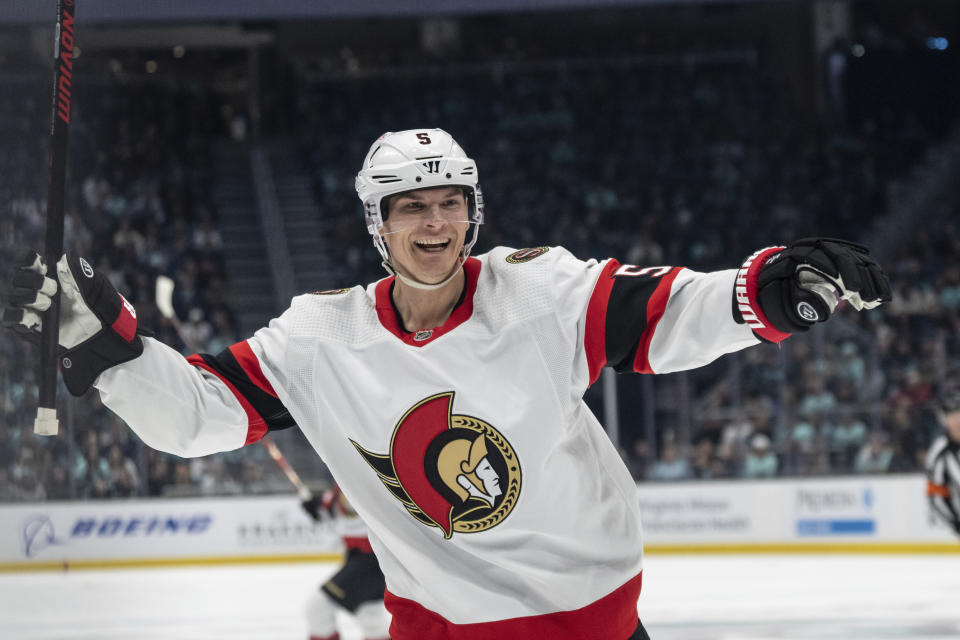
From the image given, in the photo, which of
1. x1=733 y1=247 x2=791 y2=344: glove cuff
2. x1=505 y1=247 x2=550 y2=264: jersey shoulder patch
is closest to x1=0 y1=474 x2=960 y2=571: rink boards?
x1=505 y1=247 x2=550 y2=264: jersey shoulder patch

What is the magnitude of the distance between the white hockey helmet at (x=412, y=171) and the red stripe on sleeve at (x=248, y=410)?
38 centimetres

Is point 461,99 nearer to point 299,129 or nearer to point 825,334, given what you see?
point 299,129

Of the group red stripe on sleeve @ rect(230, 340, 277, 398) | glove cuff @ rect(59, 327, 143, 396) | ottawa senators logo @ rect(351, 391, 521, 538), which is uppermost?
glove cuff @ rect(59, 327, 143, 396)

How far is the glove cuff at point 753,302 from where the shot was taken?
183 centimetres

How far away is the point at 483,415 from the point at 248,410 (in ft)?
1.55

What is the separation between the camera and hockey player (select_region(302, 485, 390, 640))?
4535 mm

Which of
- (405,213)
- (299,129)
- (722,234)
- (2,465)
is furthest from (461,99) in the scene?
(405,213)

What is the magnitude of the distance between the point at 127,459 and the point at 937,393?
254 inches

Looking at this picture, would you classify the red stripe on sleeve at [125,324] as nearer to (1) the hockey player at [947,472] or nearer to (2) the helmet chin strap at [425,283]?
(2) the helmet chin strap at [425,283]

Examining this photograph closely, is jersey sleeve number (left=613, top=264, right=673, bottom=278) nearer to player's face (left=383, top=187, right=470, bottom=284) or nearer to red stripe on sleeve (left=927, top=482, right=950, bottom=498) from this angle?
player's face (left=383, top=187, right=470, bottom=284)

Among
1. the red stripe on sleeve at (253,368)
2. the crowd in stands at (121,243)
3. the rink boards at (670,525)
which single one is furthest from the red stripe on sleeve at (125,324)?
the rink boards at (670,525)

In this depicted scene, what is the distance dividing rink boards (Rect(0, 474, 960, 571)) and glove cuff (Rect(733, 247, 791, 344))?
682cm

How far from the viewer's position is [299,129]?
14469 millimetres

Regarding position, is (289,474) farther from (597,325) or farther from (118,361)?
(597,325)
